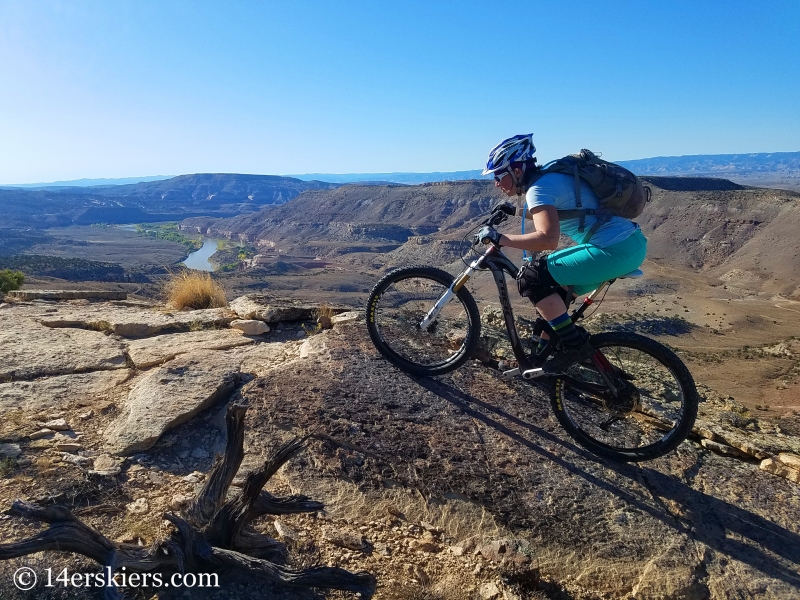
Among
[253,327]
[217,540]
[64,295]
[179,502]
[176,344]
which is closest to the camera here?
[217,540]

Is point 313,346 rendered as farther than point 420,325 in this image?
Yes

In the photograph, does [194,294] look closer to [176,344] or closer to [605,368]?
[176,344]

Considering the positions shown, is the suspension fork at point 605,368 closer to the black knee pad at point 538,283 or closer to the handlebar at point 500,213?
the black knee pad at point 538,283

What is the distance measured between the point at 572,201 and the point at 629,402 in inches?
61.6

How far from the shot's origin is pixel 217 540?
263 cm

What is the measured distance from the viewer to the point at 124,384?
461 cm

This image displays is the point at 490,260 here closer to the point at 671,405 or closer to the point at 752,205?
the point at 671,405

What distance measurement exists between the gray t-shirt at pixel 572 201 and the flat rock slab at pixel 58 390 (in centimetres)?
400

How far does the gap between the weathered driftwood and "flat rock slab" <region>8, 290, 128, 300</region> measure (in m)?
6.34

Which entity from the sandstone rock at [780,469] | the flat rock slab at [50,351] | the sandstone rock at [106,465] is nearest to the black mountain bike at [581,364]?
the sandstone rock at [780,469]

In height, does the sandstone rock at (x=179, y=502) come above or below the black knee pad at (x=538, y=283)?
below

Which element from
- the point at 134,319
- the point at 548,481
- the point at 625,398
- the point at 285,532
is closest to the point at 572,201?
the point at 625,398

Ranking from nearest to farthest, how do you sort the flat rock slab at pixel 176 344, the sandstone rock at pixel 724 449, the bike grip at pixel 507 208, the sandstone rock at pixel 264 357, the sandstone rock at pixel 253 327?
the bike grip at pixel 507 208
the sandstone rock at pixel 724 449
the sandstone rock at pixel 264 357
the flat rock slab at pixel 176 344
the sandstone rock at pixel 253 327

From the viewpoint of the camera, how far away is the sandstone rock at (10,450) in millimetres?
3332
